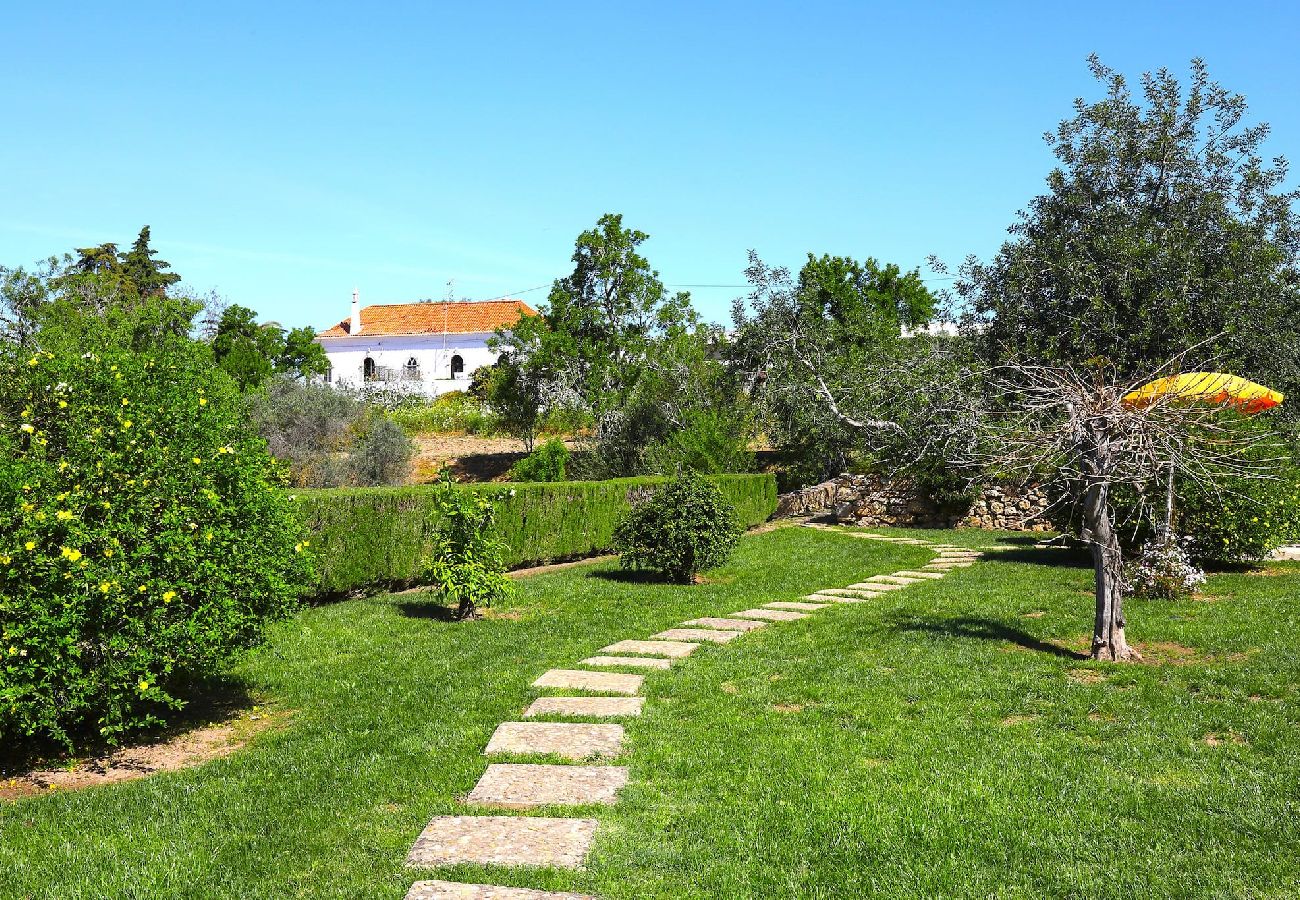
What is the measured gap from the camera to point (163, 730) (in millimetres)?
5648

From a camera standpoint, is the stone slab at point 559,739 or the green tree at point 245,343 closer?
the stone slab at point 559,739

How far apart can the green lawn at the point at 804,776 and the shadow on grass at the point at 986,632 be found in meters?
0.05

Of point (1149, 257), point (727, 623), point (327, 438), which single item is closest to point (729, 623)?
point (727, 623)

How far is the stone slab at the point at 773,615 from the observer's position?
28.9 ft

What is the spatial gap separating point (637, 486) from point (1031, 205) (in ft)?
28.4

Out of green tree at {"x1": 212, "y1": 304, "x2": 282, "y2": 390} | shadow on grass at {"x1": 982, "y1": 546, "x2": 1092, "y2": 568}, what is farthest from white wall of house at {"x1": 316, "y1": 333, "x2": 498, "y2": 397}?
shadow on grass at {"x1": 982, "y1": 546, "x2": 1092, "y2": 568}

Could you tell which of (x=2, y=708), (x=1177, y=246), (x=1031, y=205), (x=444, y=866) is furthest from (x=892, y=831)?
(x=1031, y=205)

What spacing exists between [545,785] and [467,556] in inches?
188

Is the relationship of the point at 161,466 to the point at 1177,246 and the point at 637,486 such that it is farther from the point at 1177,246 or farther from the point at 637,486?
the point at 1177,246

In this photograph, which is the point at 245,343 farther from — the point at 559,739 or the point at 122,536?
the point at 559,739

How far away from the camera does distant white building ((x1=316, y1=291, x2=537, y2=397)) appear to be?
159ft

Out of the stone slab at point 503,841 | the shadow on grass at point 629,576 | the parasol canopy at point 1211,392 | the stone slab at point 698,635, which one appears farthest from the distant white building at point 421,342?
the stone slab at point 503,841

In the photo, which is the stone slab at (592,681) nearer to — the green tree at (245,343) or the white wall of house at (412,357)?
the green tree at (245,343)

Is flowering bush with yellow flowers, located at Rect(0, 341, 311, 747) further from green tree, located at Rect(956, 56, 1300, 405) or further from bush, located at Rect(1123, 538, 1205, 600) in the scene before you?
green tree, located at Rect(956, 56, 1300, 405)
